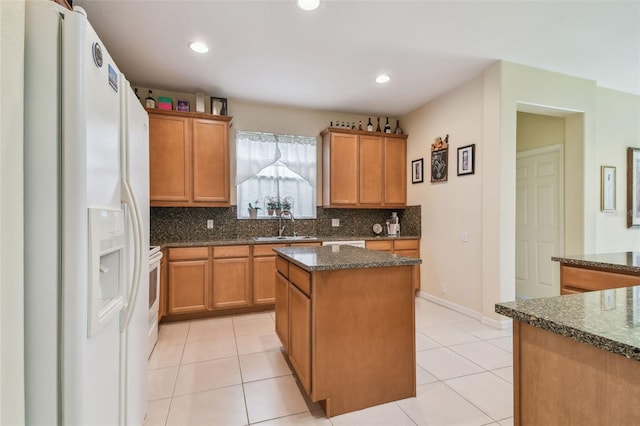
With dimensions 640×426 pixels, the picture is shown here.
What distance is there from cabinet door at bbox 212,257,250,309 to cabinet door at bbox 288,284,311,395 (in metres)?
1.57

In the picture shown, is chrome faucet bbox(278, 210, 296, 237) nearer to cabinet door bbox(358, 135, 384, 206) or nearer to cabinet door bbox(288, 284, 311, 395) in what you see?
cabinet door bbox(358, 135, 384, 206)

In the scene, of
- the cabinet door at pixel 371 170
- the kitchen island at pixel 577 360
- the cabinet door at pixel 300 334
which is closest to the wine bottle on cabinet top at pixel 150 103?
the cabinet door at pixel 371 170

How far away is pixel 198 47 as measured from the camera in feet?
9.19

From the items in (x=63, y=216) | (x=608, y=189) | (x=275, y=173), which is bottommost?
(x=63, y=216)

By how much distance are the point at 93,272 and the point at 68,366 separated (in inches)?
Result: 10.3

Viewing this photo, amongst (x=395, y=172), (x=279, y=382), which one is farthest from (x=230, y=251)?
(x=395, y=172)

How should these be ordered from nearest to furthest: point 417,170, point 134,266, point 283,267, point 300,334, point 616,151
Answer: point 134,266 < point 300,334 < point 283,267 < point 616,151 < point 417,170

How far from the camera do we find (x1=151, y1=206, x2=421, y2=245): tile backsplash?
383 cm

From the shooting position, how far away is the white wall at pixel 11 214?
0.69 m

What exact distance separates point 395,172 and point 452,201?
112cm

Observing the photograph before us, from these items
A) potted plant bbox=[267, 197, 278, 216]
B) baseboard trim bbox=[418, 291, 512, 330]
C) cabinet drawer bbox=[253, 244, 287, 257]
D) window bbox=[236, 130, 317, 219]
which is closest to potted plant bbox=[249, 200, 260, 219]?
window bbox=[236, 130, 317, 219]

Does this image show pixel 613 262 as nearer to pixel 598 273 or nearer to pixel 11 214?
pixel 598 273

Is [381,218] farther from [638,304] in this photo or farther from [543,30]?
[638,304]

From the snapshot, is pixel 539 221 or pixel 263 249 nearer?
pixel 263 249
